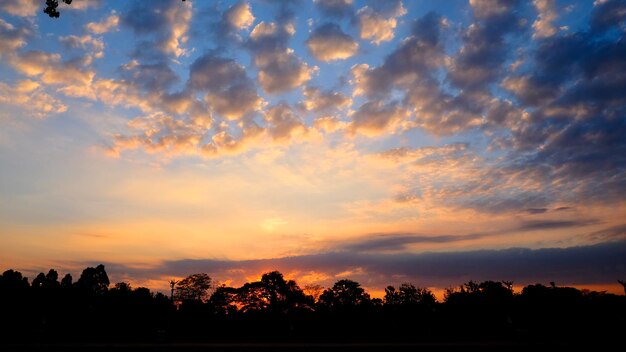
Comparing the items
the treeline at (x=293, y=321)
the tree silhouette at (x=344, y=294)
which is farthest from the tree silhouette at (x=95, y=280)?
the tree silhouette at (x=344, y=294)

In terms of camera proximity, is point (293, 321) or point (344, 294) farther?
point (344, 294)

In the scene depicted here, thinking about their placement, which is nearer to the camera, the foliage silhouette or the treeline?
the treeline

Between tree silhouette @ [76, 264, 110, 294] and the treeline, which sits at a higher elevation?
tree silhouette @ [76, 264, 110, 294]

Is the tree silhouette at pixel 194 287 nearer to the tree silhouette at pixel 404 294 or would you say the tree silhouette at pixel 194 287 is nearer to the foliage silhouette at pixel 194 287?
the foliage silhouette at pixel 194 287

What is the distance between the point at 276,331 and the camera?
139ft

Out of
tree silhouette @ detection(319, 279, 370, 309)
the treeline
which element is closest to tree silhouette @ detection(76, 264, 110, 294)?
the treeline

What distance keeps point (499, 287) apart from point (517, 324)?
71.2 m

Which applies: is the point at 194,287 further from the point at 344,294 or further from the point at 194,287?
the point at 344,294

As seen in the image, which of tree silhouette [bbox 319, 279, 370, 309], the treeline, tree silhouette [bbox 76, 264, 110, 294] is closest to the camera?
the treeline

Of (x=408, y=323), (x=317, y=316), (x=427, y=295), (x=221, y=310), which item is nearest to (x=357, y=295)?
(x=427, y=295)

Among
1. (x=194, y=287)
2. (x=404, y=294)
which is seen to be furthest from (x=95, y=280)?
(x=404, y=294)

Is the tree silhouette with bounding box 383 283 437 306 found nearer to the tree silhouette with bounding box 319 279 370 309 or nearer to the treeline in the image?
the tree silhouette with bounding box 319 279 370 309

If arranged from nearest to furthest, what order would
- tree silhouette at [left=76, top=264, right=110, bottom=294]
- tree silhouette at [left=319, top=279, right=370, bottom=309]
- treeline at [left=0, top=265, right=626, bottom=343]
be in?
treeline at [left=0, top=265, right=626, bottom=343] → tree silhouette at [left=76, top=264, right=110, bottom=294] → tree silhouette at [left=319, top=279, right=370, bottom=309]

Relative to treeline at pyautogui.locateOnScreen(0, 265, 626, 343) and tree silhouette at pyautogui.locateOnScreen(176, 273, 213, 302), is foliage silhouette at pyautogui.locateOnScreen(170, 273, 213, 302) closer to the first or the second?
tree silhouette at pyautogui.locateOnScreen(176, 273, 213, 302)
